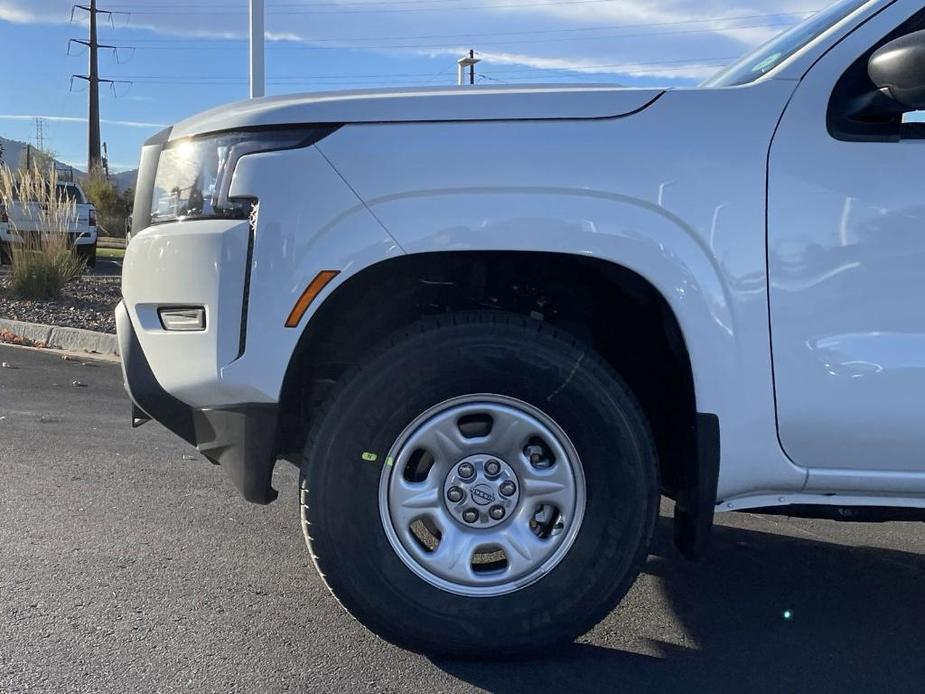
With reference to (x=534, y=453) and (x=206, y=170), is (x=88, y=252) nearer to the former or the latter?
(x=206, y=170)

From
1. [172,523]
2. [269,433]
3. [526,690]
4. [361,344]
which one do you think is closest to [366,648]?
[526,690]

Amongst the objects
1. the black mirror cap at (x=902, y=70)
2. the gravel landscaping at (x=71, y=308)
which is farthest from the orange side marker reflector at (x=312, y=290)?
the gravel landscaping at (x=71, y=308)

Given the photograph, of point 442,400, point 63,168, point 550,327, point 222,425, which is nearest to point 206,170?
point 222,425

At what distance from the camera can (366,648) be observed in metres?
2.59

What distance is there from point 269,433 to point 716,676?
1.48 m

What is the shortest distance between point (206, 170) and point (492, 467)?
1.22 meters

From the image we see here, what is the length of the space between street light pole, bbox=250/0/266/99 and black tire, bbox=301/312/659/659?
675cm

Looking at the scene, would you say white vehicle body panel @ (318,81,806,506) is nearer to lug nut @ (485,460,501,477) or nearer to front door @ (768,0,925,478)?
front door @ (768,0,925,478)

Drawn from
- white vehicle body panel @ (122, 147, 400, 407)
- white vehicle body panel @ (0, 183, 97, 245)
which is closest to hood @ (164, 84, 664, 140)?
white vehicle body panel @ (122, 147, 400, 407)

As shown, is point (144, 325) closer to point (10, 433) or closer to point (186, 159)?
point (186, 159)

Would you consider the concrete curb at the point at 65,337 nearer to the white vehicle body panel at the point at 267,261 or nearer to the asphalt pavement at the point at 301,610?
the asphalt pavement at the point at 301,610

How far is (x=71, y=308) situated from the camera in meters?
9.18

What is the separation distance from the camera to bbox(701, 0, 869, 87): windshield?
2.59m

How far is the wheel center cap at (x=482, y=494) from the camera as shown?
8.13 feet
